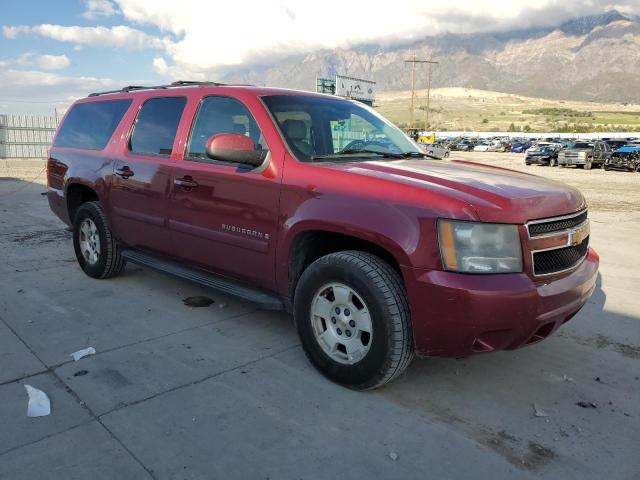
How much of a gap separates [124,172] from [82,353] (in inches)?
69.1

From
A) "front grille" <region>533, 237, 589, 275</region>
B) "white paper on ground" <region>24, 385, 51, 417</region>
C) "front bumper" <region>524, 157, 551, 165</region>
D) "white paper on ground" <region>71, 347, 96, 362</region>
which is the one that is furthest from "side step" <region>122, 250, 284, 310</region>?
"front bumper" <region>524, 157, 551, 165</region>

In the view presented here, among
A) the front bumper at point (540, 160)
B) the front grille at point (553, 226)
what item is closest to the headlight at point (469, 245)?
the front grille at point (553, 226)

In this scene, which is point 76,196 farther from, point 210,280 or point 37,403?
point 37,403

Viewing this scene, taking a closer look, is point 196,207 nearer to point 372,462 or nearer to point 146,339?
point 146,339

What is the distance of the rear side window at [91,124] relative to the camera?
5172 mm

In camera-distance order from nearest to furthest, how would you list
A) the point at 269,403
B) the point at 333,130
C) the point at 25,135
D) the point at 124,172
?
the point at 269,403 → the point at 333,130 → the point at 124,172 → the point at 25,135

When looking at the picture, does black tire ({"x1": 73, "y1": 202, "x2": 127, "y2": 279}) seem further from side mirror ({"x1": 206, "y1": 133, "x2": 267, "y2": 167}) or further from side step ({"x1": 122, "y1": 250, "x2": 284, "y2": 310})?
side mirror ({"x1": 206, "y1": 133, "x2": 267, "y2": 167})

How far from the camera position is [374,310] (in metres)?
3.01

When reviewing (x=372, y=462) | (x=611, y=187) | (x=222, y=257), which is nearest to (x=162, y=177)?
(x=222, y=257)

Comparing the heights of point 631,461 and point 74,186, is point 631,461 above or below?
below

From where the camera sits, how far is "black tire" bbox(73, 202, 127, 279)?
5184 mm

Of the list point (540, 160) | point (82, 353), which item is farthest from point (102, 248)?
point (540, 160)

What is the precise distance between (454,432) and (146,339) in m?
2.29

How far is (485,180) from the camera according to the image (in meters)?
3.29
